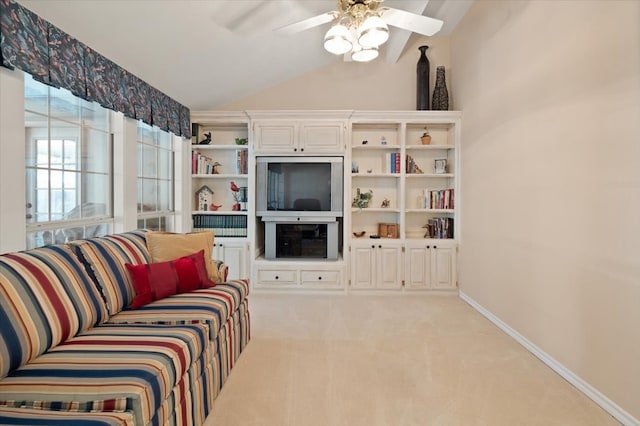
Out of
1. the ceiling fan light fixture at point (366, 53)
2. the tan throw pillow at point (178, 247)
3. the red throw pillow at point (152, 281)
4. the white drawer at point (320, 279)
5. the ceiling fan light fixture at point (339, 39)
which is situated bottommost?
the white drawer at point (320, 279)

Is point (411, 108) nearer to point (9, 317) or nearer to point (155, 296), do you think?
point (155, 296)

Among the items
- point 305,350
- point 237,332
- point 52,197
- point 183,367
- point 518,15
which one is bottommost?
point 305,350

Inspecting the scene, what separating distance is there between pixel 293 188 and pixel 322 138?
719 millimetres

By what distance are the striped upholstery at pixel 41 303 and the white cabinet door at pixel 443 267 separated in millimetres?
3489

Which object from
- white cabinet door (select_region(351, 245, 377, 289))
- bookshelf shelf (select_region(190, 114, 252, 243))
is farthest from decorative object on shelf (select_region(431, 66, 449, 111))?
bookshelf shelf (select_region(190, 114, 252, 243))

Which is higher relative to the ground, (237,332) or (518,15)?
(518,15)

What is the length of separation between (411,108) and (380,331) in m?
2.94

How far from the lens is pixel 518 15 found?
111 inches

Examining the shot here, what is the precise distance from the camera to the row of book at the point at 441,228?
423 cm

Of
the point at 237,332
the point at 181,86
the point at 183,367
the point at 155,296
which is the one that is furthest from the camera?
the point at 181,86

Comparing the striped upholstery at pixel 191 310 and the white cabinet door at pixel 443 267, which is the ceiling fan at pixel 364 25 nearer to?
the striped upholstery at pixel 191 310

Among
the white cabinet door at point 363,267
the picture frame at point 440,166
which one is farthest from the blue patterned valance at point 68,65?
the picture frame at point 440,166

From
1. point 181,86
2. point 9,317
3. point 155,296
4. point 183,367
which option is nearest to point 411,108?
point 181,86

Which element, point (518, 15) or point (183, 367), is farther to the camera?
point (518, 15)
